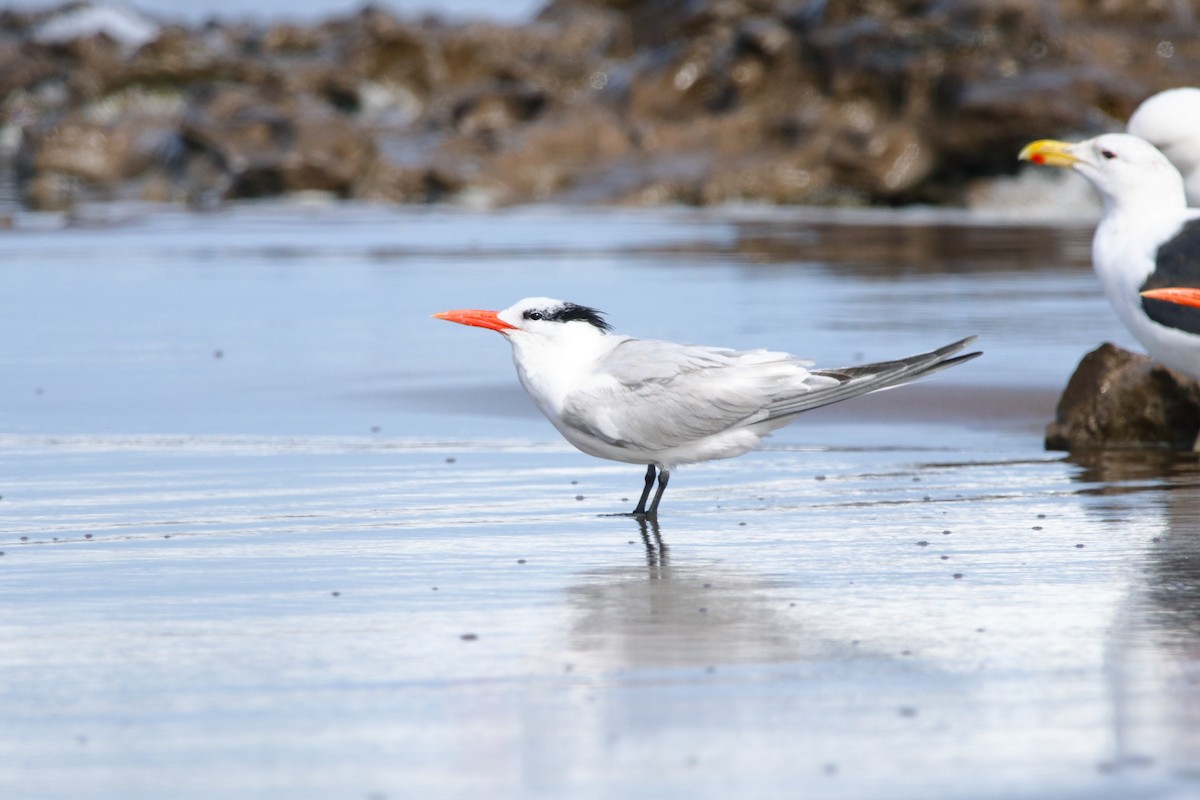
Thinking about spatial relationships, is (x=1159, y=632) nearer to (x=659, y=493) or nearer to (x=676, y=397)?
(x=676, y=397)

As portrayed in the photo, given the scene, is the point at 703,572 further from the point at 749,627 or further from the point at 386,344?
the point at 386,344

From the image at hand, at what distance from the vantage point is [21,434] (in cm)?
880

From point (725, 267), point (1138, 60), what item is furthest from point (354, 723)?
point (1138, 60)

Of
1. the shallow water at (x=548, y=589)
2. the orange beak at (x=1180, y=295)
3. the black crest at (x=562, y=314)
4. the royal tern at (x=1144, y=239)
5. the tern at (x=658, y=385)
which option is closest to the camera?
the shallow water at (x=548, y=589)

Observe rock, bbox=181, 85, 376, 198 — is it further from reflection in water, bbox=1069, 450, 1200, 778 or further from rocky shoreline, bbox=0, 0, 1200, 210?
reflection in water, bbox=1069, 450, 1200, 778

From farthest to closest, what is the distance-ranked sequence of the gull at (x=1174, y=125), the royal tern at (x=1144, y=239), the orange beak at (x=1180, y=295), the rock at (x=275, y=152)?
the rock at (x=275, y=152)
the gull at (x=1174, y=125)
the royal tern at (x=1144, y=239)
the orange beak at (x=1180, y=295)

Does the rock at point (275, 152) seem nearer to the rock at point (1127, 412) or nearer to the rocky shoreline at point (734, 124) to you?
the rocky shoreline at point (734, 124)

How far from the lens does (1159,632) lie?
15.9 ft

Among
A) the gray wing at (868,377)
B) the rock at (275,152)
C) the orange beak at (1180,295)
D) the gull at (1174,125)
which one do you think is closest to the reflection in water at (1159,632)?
the orange beak at (1180,295)

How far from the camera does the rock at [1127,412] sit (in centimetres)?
836

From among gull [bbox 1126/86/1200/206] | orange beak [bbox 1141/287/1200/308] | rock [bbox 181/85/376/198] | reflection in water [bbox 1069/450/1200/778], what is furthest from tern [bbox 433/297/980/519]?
rock [bbox 181/85/376/198]

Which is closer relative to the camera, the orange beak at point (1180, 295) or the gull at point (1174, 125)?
the orange beak at point (1180, 295)

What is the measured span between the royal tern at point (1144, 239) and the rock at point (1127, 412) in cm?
41

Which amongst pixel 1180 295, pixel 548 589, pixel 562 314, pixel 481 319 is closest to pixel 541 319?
pixel 562 314
